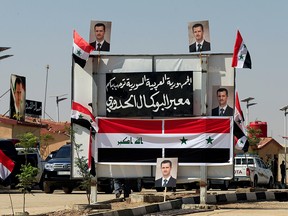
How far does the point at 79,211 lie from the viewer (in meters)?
17.4

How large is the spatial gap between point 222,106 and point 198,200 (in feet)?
9.17

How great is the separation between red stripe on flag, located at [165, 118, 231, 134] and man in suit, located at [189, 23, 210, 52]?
1679mm

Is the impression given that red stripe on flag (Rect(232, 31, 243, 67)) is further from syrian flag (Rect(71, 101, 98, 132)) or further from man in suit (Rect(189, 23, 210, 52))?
syrian flag (Rect(71, 101, 98, 132))

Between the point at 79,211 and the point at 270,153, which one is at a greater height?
the point at 270,153

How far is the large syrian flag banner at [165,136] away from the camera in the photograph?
2005 centimetres

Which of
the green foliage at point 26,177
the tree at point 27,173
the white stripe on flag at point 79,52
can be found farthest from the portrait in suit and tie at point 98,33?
the green foliage at point 26,177

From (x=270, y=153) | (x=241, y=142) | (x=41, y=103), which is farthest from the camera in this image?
(x=41, y=103)

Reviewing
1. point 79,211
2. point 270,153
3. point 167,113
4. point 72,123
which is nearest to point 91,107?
point 72,123

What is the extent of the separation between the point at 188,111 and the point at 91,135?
241 centimetres

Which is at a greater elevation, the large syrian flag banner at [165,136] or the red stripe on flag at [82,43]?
the red stripe on flag at [82,43]

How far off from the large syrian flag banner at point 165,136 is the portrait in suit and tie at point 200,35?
1.69 meters

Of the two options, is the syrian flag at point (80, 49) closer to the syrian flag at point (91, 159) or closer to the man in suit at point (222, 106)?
the syrian flag at point (91, 159)

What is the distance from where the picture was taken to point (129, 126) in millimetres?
20406

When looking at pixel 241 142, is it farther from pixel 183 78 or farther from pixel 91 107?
pixel 91 107
